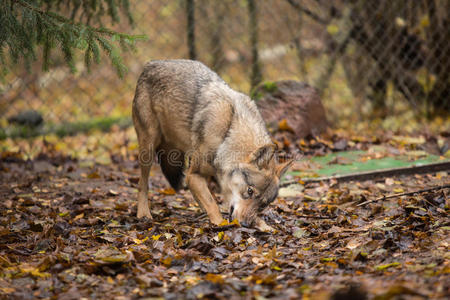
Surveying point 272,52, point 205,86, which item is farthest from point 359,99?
point 205,86

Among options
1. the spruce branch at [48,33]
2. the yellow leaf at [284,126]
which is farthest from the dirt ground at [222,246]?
the yellow leaf at [284,126]

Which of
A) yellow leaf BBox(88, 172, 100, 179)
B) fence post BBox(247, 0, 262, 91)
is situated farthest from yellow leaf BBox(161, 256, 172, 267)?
fence post BBox(247, 0, 262, 91)

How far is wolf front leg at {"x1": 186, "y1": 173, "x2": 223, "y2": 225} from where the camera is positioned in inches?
166

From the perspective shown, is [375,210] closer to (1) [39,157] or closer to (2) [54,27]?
(2) [54,27]

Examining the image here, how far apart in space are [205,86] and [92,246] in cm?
203

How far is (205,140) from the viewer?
4.49 metres

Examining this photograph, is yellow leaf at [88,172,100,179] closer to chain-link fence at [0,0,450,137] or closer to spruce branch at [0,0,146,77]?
spruce branch at [0,0,146,77]

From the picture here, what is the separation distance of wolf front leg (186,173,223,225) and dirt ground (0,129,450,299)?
0.13m

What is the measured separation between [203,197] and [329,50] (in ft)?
19.0

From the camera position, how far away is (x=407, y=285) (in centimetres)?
232

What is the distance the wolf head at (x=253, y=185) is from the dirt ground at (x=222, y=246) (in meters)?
0.20

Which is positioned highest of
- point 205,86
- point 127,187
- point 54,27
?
point 54,27

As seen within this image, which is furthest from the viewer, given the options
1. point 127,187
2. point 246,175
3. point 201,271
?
point 127,187

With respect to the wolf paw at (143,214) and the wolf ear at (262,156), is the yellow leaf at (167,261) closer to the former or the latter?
the wolf ear at (262,156)
